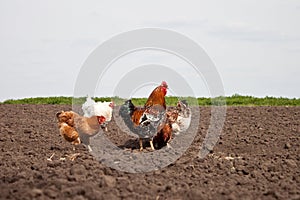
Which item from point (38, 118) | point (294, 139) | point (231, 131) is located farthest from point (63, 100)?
point (294, 139)

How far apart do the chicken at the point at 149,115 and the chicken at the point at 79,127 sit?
Answer: 0.49 m

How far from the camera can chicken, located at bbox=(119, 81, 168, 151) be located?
8.49 m

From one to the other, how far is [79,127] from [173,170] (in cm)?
224

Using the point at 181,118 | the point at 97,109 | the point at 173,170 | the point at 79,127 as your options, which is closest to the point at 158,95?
the point at 181,118

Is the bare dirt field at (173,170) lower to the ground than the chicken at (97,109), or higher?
lower

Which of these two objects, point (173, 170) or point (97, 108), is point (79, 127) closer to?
point (173, 170)

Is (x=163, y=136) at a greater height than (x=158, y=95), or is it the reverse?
(x=158, y=95)

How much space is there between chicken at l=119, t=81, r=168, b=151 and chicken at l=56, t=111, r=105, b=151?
1.60 feet

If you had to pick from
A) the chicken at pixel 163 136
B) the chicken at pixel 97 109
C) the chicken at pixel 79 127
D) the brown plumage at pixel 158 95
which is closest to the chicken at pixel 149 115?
the brown plumage at pixel 158 95

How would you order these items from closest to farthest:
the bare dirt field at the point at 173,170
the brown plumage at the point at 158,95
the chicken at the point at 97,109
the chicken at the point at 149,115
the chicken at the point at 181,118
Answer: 1. the bare dirt field at the point at 173,170
2. the chicken at the point at 149,115
3. the brown plumage at the point at 158,95
4. the chicken at the point at 181,118
5. the chicken at the point at 97,109

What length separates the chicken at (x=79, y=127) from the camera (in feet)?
27.9

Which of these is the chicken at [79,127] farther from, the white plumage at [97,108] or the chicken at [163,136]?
the white plumage at [97,108]

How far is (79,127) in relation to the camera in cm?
Answer: 855

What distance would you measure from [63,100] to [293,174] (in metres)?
13.7
